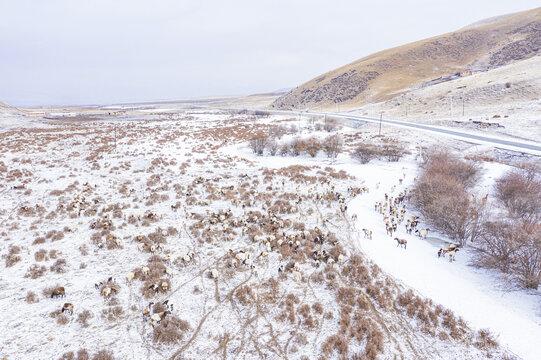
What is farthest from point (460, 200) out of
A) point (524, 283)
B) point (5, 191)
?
point (5, 191)

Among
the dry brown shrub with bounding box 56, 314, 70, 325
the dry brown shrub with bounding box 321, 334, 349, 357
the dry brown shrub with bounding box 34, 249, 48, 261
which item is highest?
the dry brown shrub with bounding box 34, 249, 48, 261

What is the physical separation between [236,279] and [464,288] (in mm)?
11189

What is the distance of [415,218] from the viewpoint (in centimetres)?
1898

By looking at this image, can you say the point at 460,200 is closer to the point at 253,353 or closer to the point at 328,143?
the point at 253,353

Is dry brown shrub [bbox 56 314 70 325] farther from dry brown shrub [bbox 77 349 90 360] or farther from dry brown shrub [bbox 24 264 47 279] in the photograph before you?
dry brown shrub [bbox 24 264 47 279]

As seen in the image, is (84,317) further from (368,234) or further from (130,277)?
(368,234)

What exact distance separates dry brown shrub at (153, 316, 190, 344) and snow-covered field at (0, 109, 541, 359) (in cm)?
4

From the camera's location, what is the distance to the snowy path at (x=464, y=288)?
382 inches

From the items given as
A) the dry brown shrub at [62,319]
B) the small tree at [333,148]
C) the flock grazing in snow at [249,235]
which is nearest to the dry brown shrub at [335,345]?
the flock grazing in snow at [249,235]

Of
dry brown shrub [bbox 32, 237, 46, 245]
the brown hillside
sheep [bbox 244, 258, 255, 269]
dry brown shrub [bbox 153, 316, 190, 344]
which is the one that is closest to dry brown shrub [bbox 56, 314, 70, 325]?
dry brown shrub [bbox 153, 316, 190, 344]

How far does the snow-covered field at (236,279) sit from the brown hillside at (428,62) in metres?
94.6

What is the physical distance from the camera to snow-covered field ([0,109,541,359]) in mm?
9461

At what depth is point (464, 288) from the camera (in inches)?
478

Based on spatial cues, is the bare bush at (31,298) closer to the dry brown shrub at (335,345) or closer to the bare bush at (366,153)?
the dry brown shrub at (335,345)
